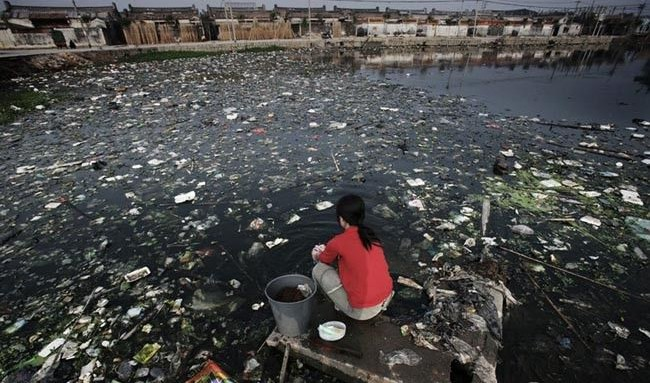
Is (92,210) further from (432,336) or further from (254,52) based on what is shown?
(254,52)

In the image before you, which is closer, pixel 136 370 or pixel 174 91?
pixel 136 370

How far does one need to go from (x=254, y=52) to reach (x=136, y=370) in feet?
81.2

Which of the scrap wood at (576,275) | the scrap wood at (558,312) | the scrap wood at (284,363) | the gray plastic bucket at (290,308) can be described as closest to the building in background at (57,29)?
the gray plastic bucket at (290,308)

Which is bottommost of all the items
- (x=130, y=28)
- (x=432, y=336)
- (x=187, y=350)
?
(x=187, y=350)

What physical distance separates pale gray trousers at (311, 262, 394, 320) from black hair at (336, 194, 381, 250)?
0.47m

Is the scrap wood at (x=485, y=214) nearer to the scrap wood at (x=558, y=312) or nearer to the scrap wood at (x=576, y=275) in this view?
the scrap wood at (x=576, y=275)

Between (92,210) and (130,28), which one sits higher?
(130,28)

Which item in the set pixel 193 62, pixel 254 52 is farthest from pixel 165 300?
pixel 254 52

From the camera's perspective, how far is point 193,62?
18.4 m

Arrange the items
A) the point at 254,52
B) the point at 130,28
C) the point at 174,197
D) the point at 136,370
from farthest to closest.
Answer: the point at 130,28
the point at 254,52
the point at 174,197
the point at 136,370

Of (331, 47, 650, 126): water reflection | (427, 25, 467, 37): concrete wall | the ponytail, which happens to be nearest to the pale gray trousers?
the ponytail

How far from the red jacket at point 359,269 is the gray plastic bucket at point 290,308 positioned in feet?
0.95

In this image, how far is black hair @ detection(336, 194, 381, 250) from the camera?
2.11 metres

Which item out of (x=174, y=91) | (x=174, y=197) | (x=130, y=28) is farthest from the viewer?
(x=130, y=28)
